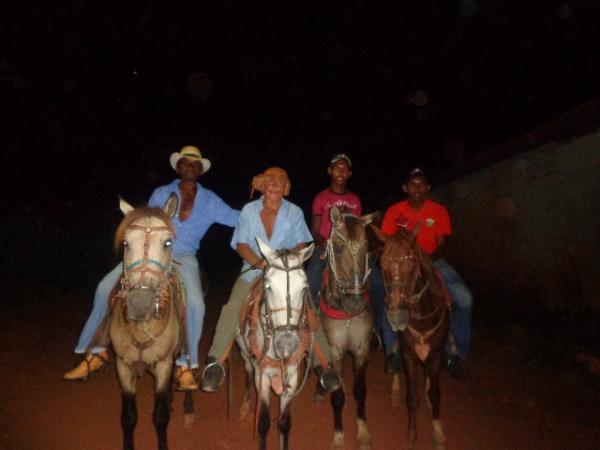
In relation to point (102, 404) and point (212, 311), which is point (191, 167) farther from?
point (212, 311)

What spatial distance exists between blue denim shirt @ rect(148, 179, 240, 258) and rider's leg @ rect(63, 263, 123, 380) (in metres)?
0.72

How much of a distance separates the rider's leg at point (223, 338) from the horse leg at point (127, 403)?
2.20ft

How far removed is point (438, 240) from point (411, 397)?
187 centimetres

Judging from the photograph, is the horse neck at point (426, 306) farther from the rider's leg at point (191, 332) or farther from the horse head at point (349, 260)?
the rider's leg at point (191, 332)

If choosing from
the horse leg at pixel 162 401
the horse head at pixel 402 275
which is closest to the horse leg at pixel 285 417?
the horse leg at pixel 162 401

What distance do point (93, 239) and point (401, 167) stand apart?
23284 millimetres

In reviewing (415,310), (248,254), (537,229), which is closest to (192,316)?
(248,254)

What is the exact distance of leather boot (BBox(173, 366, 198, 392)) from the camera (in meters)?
5.02

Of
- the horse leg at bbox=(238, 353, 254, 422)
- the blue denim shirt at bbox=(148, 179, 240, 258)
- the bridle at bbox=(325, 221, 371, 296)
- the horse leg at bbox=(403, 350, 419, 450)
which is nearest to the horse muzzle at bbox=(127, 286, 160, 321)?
the blue denim shirt at bbox=(148, 179, 240, 258)

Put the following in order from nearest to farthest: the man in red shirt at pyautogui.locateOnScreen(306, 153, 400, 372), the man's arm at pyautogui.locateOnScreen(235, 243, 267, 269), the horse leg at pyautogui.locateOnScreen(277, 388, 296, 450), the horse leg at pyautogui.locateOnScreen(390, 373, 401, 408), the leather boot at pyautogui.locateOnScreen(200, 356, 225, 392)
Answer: the horse leg at pyautogui.locateOnScreen(277, 388, 296, 450)
the leather boot at pyautogui.locateOnScreen(200, 356, 225, 392)
the man's arm at pyautogui.locateOnScreen(235, 243, 267, 269)
the man in red shirt at pyautogui.locateOnScreen(306, 153, 400, 372)
the horse leg at pyautogui.locateOnScreen(390, 373, 401, 408)

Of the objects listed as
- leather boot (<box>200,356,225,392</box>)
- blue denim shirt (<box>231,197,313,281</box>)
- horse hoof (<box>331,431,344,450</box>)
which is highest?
blue denim shirt (<box>231,197,313,281</box>)

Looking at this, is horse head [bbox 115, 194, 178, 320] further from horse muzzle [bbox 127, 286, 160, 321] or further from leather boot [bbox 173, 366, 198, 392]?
leather boot [bbox 173, 366, 198, 392]

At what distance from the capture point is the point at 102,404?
19.5 feet

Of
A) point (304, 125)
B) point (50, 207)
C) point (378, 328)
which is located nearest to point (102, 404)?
point (378, 328)
